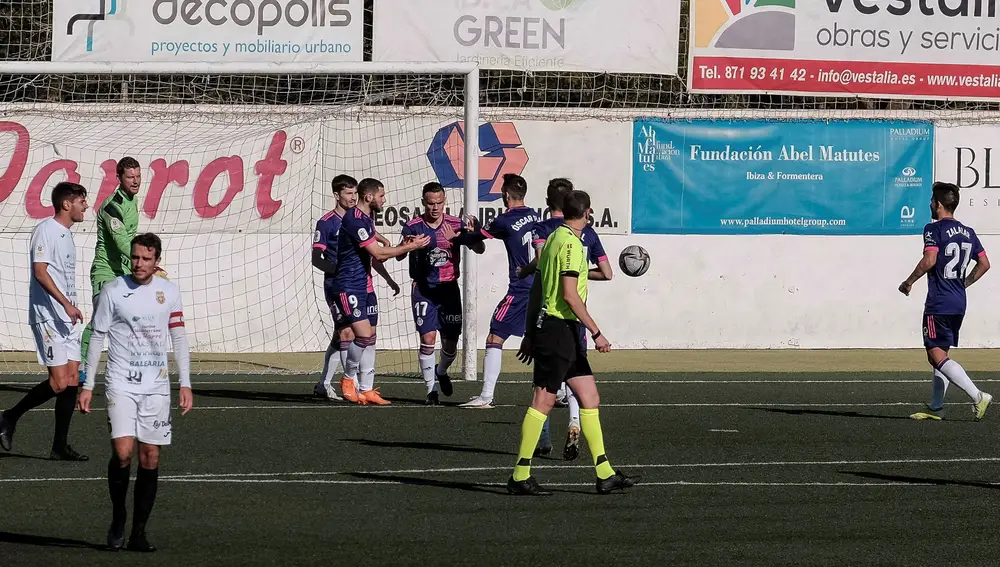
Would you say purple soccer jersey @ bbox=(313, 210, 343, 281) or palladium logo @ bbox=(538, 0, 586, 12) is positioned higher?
palladium logo @ bbox=(538, 0, 586, 12)

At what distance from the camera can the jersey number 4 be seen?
40.7 ft

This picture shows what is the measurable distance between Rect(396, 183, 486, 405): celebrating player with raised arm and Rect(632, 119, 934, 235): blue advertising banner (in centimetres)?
582

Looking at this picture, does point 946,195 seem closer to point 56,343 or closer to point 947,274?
point 947,274

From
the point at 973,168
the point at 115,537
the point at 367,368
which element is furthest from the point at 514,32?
the point at 115,537

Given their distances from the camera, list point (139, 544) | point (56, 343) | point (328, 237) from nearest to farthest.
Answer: point (139, 544)
point (56, 343)
point (328, 237)

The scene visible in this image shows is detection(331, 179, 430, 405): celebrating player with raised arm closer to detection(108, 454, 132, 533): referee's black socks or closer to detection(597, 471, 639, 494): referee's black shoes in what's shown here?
detection(597, 471, 639, 494): referee's black shoes

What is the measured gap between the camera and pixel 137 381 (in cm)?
713

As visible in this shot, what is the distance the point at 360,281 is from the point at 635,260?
681cm

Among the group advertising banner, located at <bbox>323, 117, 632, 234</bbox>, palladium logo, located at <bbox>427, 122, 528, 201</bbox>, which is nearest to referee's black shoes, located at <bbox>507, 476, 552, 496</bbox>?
advertising banner, located at <bbox>323, 117, 632, 234</bbox>

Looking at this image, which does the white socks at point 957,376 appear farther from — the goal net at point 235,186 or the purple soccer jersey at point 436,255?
the goal net at point 235,186

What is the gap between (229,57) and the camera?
18297mm

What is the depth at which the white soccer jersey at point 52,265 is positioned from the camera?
10344 millimetres

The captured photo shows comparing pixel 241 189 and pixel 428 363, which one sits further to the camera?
pixel 241 189

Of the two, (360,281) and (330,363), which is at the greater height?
(360,281)
